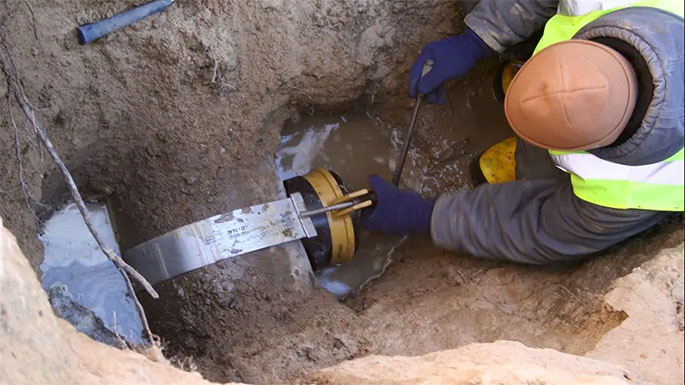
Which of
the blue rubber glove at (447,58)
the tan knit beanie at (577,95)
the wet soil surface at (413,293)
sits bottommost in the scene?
the wet soil surface at (413,293)

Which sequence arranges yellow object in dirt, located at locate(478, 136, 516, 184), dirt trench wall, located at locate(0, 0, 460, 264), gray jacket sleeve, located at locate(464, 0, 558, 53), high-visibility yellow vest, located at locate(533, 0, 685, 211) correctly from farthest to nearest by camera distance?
yellow object in dirt, located at locate(478, 136, 516, 184) < gray jacket sleeve, located at locate(464, 0, 558, 53) < dirt trench wall, located at locate(0, 0, 460, 264) < high-visibility yellow vest, located at locate(533, 0, 685, 211)

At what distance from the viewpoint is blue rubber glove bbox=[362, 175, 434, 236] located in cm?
200

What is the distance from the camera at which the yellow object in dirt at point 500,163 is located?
2.21 m

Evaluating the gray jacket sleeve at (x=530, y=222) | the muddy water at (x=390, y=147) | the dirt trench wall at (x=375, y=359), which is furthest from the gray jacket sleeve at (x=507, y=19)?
the dirt trench wall at (x=375, y=359)

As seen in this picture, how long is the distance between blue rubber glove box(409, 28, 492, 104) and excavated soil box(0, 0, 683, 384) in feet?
0.43

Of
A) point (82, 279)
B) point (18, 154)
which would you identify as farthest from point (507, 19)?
point (82, 279)

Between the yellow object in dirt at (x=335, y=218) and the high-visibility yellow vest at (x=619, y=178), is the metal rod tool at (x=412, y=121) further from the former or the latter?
the high-visibility yellow vest at (x=619, y=178)

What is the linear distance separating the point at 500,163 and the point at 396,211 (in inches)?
19.3

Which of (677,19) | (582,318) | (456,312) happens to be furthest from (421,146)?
(677,19)

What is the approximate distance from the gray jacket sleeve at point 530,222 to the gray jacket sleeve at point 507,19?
18.4 inches

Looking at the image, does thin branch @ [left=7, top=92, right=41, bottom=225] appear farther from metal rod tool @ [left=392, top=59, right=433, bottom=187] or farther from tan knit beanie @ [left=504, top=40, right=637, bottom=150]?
tan knit beanie @ [left=504, top=40, right=637, bottom=150]

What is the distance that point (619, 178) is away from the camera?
4.94ft

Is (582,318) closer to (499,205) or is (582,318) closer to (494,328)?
(494,328)

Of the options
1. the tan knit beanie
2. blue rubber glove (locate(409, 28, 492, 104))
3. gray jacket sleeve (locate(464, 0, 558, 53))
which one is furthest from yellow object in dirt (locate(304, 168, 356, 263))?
the tan knit beanie
